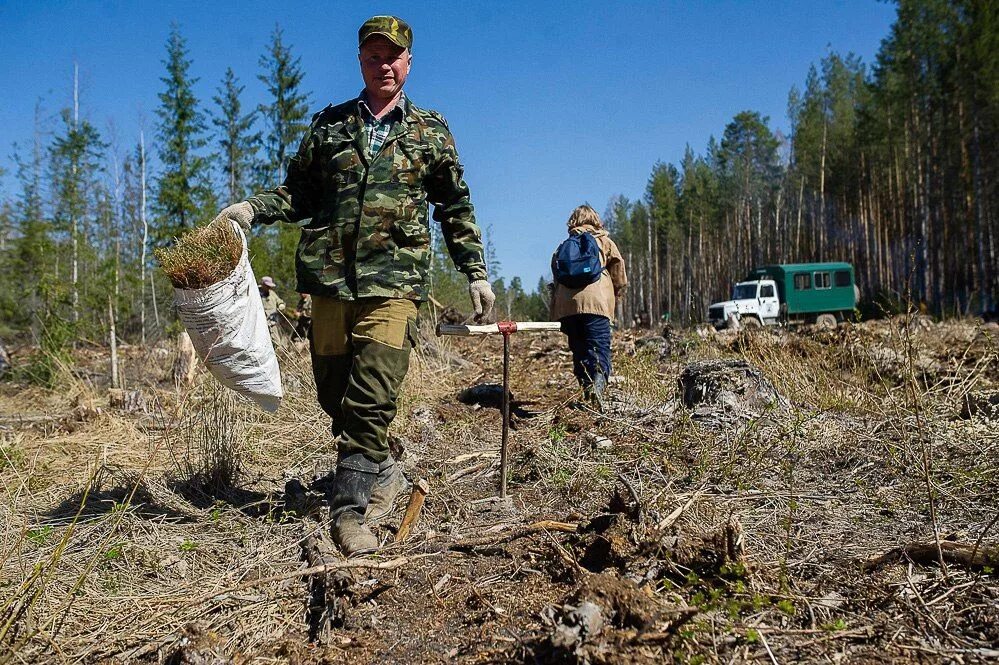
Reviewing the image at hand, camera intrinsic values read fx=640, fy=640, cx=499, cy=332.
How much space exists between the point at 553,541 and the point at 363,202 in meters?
1.53

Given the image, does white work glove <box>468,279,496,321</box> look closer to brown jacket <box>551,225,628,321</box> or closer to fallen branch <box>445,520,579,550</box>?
fallen branch <box>445,520,579,550</box>

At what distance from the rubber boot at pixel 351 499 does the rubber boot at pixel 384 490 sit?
13 centimetres

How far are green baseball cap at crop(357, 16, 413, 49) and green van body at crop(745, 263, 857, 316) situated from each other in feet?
71.6

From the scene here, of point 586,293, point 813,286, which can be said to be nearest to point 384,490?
point 586,293

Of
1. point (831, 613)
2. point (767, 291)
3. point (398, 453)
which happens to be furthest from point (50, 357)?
point (767, 291)

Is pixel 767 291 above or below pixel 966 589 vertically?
above

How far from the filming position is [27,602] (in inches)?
63.8

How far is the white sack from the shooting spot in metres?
2.28

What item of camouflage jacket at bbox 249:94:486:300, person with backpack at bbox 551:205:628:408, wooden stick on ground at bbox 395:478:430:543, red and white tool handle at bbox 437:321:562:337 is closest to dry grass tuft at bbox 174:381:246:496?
camouflage jacket at bbox 249:94:486:300

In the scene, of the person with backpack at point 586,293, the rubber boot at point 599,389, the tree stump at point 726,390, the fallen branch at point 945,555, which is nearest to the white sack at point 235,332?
the fallen branch at point 945,555

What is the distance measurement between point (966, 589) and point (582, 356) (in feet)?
11.7

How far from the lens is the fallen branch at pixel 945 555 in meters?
1.81

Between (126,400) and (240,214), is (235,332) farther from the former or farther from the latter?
(126,400)

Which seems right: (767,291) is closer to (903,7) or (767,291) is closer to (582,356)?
(903,7)
